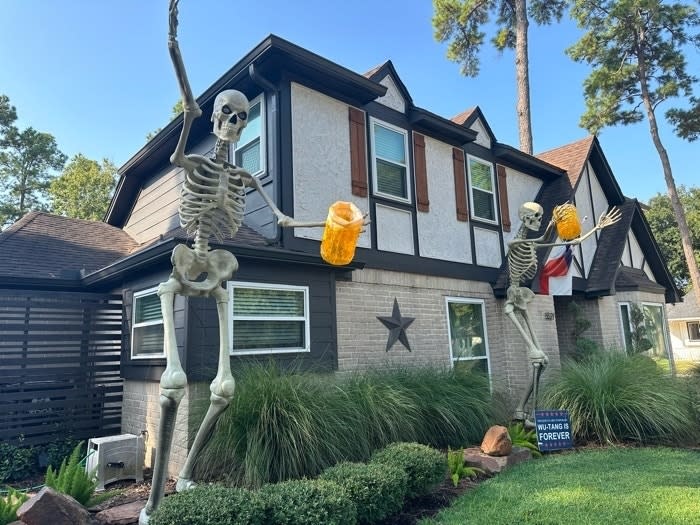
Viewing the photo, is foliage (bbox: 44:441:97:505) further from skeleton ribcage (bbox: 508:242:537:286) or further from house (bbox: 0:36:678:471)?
skeleton ribcage (bbox: 508:242:537:286)

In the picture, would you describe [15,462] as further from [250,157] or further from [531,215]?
[531,215]

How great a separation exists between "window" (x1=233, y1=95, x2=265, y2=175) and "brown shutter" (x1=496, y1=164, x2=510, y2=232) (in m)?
5.73

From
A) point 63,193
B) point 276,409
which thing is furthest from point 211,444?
point 63,193

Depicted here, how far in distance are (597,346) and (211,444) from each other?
950 cm

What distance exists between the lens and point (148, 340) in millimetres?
7035

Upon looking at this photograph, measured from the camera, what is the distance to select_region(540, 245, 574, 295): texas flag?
9828 mm

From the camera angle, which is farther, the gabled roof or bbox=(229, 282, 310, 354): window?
the gabled roof

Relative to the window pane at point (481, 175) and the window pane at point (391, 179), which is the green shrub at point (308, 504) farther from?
the window pane at point (481, 175)

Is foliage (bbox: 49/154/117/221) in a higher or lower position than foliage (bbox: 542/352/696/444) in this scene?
higher

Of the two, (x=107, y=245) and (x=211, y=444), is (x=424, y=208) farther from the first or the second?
(x=107, y=245)

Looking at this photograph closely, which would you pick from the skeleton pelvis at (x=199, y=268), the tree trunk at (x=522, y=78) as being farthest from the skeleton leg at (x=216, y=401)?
the tree trunk at (x=522, y=78)

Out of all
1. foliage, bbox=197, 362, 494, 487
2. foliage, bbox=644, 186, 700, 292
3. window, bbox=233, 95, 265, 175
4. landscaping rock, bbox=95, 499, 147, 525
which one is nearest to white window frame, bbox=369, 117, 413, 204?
window, bbox=233, 95, 265, 175

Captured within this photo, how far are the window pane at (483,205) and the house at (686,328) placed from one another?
26933mm

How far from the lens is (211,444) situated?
16.0 feet
